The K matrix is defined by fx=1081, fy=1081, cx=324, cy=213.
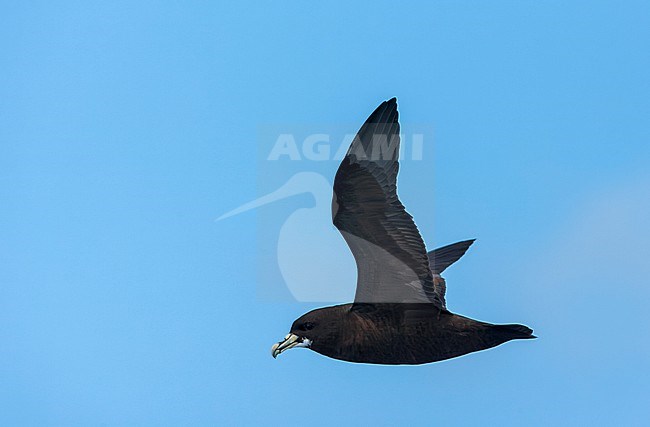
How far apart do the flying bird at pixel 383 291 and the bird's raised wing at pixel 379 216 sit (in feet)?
0.04

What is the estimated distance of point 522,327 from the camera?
496 inches

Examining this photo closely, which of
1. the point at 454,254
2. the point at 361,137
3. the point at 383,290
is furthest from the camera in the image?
the point at 454,254

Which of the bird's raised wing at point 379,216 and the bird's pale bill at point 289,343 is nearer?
the bird's raised wing at point 379,216

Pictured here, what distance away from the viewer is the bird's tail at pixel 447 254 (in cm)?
1485

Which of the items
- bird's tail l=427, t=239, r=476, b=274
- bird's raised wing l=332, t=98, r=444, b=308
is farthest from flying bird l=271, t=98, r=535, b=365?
bird's tail l=427, t=239, r=476, b=274

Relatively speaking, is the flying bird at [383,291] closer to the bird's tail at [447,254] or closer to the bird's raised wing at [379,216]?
the bird's raised wing at [379,216]

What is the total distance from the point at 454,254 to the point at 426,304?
104 inches

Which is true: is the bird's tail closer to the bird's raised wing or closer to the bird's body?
the bird's body

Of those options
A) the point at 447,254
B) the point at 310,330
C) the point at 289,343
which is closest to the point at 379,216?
the point at 310,330

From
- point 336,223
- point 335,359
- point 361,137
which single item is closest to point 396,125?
point 361,137

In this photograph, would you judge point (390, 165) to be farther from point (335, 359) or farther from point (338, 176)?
point (335, 359)

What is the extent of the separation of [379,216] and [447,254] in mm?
3425

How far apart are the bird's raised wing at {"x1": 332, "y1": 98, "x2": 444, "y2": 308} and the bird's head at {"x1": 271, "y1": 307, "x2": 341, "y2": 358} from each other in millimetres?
555

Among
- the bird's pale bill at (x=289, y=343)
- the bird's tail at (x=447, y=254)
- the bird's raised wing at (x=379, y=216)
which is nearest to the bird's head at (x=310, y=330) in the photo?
the bird's pale bill at (x=289, y=343)
